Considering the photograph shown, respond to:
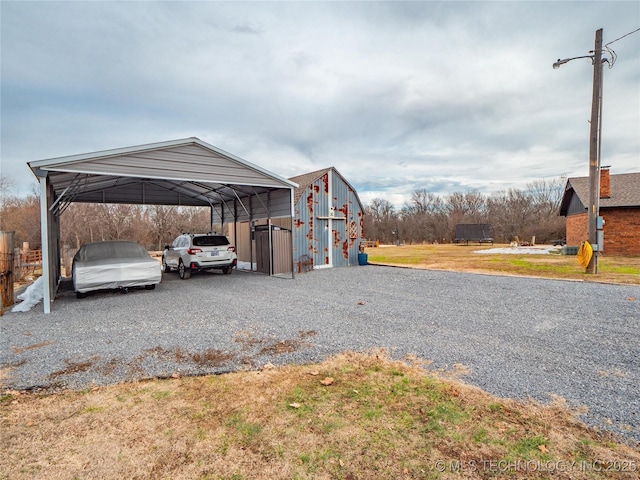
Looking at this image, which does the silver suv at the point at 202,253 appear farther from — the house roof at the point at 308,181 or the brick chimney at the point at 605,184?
the brick chimney at the point at 605,184

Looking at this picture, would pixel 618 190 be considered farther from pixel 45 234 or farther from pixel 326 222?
pixel 45 234

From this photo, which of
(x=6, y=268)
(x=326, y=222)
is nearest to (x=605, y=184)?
(x=326, y=222)

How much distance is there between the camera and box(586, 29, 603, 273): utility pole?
1119 cm

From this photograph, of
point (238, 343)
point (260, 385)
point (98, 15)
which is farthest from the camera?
point (98, 15)

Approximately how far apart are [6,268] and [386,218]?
46732mm

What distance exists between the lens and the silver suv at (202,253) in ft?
38.8

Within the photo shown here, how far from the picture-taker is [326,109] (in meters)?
13.9

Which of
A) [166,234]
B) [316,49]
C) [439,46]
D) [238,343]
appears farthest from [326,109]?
[166,234]

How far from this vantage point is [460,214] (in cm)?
4725

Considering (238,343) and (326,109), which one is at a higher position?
(326,109)

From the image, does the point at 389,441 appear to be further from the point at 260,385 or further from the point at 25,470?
the point at 25,470

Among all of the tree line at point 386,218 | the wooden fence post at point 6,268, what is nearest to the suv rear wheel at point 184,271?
the wooden fence post at point 6,268

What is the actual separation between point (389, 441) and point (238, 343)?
118 inches

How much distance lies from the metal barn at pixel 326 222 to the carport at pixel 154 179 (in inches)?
64.7
